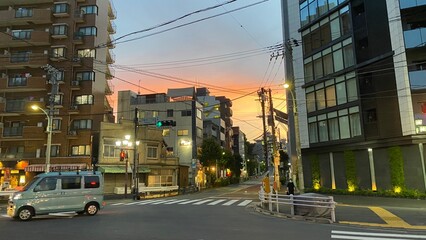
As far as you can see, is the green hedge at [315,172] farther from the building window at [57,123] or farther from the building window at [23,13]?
the building window at [23,13]

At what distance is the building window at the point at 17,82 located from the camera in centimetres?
3892

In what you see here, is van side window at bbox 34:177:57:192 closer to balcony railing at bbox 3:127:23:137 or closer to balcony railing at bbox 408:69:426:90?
balcony railing at bbox 408:69:426:90

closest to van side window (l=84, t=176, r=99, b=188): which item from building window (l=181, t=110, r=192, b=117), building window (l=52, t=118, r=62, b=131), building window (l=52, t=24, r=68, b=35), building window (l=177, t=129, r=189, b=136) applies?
building window (l=52, t=118, r=62, b=131)

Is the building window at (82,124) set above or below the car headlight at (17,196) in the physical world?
above

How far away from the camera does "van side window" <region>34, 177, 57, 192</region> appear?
15.0m

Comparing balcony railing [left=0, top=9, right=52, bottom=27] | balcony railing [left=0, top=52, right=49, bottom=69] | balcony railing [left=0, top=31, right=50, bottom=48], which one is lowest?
balcony railing [left=0, top=52, right=49, bottom=69]

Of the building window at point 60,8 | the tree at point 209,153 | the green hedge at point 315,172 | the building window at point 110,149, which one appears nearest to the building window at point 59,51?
the building window at point 60,8

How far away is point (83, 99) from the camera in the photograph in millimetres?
39812

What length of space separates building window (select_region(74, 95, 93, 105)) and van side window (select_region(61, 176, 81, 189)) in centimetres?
2511

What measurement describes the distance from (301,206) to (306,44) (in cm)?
2323

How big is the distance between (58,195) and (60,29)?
3114 cm

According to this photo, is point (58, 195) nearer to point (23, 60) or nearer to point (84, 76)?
point (84, 76)

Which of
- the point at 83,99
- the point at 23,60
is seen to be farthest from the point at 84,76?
the point at 23,60

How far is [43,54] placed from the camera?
39312mm
